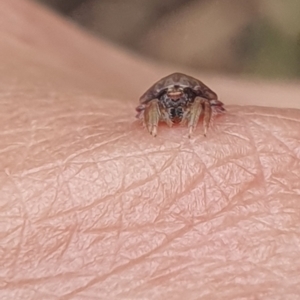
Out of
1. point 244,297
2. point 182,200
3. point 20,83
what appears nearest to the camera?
point 244,297

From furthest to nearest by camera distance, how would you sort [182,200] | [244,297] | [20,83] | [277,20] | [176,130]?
Answer: [277,20] → [20,83] → [176,130] → [182,200] → [244,297]

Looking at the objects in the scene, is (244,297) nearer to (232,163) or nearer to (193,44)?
(232,163)

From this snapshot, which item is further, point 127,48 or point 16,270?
point 127,48

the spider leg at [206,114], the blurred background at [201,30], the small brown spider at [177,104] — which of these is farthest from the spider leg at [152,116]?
the blurred background at [201,30]

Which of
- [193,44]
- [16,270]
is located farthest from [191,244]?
[193,44]

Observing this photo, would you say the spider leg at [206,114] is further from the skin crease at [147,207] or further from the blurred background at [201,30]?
the blurred background at [201,30]

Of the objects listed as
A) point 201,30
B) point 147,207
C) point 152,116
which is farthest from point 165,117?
point 201,30

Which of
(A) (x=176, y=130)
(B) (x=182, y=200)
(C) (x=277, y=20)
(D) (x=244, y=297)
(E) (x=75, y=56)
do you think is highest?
(C) (x=277, y=20)
